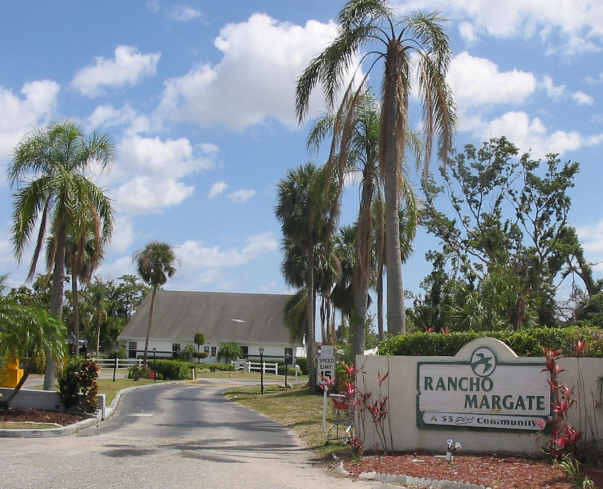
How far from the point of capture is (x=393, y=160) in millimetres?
15914

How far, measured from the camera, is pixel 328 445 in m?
14.5

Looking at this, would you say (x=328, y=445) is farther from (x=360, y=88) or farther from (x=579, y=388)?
(x=360, y=88)

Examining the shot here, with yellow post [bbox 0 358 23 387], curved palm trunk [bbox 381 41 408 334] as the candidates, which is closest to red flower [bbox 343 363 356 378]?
curved palm trunk [bbox 381 41 408 334]

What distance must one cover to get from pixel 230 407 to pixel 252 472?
48.2 ft

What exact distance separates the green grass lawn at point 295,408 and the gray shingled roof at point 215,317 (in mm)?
26673

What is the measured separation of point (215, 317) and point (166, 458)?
2139 inches

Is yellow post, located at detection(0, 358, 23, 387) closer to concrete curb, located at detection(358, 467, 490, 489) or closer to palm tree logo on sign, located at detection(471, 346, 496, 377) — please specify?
concrete curb, located at detection(358, 467, 490, 489)

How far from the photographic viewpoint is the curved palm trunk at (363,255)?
19453mm

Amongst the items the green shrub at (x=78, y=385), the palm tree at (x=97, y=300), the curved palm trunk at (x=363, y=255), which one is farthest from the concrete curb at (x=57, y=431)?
the palm tree at (x=97, y=300)

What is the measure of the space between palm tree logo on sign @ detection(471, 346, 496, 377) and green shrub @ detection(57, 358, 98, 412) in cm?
1088

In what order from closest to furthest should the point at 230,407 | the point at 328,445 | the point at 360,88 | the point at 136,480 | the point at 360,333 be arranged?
the point at 136,480
the point at 328,445
the point at 360,88
the point at 360,333
the point at 230,407

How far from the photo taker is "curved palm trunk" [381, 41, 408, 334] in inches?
608

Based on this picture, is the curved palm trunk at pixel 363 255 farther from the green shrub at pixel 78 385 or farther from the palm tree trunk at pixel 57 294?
the palm tree trunk at pixel 57 294

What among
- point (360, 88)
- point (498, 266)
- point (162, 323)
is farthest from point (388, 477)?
point (162, 323)
